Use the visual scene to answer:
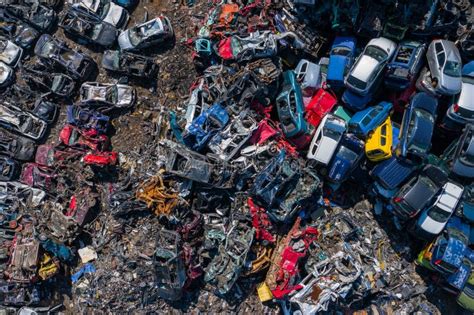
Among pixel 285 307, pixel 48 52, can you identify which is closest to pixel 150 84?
pixel 48 52

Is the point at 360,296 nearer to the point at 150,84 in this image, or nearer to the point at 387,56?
the point at 387,56

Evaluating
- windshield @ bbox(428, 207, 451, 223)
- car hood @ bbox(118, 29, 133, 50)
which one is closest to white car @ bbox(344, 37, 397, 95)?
windshield @ bbox(428, 207, 451, 223)

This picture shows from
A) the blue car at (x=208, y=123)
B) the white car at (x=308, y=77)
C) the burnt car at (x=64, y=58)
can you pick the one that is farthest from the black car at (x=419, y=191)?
the burnt car at (x=64, y=58)

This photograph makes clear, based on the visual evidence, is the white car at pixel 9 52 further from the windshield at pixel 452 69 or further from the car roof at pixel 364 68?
the windshield at pixel 452 69

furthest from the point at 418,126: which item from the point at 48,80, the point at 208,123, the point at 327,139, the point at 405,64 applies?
the point at 48,80

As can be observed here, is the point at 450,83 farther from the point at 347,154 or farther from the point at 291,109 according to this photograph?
the point at 291,109

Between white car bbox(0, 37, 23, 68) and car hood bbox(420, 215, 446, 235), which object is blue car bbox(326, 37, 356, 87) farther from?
white car bbox(0, 37, 23, 68)
